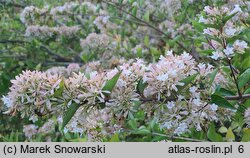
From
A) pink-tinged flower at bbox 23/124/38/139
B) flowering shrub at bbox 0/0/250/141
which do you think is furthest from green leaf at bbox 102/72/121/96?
pink-tinged flower at bbox 23/124/38/139

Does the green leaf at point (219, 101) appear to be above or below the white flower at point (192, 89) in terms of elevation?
below

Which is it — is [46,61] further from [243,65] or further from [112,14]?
[243,65]

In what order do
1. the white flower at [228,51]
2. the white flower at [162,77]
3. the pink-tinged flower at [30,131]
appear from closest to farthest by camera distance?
the white flower at [162,77] → the white flower at [228,51] → the pink-tinged flower at [30,131]

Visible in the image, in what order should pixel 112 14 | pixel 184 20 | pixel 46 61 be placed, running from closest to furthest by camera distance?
pixel 184 20
pixel 112 14
pixel 46 61

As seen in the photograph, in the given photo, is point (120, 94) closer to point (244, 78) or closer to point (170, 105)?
point (170, 105)

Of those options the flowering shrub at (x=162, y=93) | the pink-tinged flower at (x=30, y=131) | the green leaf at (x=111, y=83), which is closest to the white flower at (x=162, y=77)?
the flowering shrub at (x=162, y=93)

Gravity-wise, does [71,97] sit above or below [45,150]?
above

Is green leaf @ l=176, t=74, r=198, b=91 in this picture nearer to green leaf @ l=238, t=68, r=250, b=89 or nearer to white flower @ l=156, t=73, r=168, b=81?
white flower @ l=156, t=73, r=168, b=81

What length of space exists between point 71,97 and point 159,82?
9.2 inches

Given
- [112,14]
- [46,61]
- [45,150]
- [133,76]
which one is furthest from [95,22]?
[133,76]

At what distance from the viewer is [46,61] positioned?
11.6 feet

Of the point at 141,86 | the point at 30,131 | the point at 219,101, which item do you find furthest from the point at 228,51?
the point at 30,131

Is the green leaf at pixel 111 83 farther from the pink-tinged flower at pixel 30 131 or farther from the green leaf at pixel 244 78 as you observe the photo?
the pink-tinged flower at pixel 30 131

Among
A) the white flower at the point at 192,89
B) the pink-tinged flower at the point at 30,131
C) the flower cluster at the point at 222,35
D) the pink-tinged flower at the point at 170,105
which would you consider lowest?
the pink-tinged flower at the point at 30,131
